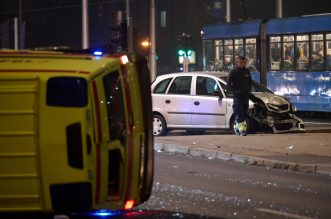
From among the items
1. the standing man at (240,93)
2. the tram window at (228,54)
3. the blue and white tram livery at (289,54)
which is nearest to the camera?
the standing man at (240,93)

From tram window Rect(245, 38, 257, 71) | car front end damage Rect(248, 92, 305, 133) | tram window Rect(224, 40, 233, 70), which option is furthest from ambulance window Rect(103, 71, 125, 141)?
tram window Rect(224, 40, 233, 70)

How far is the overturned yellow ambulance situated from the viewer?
5637 mm

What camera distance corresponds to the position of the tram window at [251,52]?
2417cm

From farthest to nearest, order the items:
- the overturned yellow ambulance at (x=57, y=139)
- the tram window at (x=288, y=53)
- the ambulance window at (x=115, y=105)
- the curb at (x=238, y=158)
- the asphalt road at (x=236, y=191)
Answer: the tram window at (x=288, y=53) < the curb at (x=238, y=158) < the asphalt road at (x=236, y=191) < the ambulance window at (x=115, y=105) < the overturned yellow ambulance at (x=57, y=139)

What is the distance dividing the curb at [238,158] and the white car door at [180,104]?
2012 millimetres

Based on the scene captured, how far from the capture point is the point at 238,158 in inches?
515

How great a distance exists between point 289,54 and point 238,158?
423 inches

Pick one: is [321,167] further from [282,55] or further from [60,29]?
[60,29]

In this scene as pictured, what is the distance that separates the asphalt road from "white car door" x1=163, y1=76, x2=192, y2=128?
402cm

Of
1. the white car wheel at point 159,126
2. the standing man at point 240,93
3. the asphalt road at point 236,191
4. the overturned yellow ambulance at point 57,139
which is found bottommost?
the white car wheel at point 159,126

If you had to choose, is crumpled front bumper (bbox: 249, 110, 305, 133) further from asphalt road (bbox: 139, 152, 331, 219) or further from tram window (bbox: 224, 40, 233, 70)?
tram window (bbox: 224, 40, 233, 70)

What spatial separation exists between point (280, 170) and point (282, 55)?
11690 millimetres

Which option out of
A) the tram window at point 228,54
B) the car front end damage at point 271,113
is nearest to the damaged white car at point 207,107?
the car front end damage at point 271,113

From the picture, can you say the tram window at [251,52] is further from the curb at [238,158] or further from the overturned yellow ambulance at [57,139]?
the overturned yellow ambulance at [57,139]
